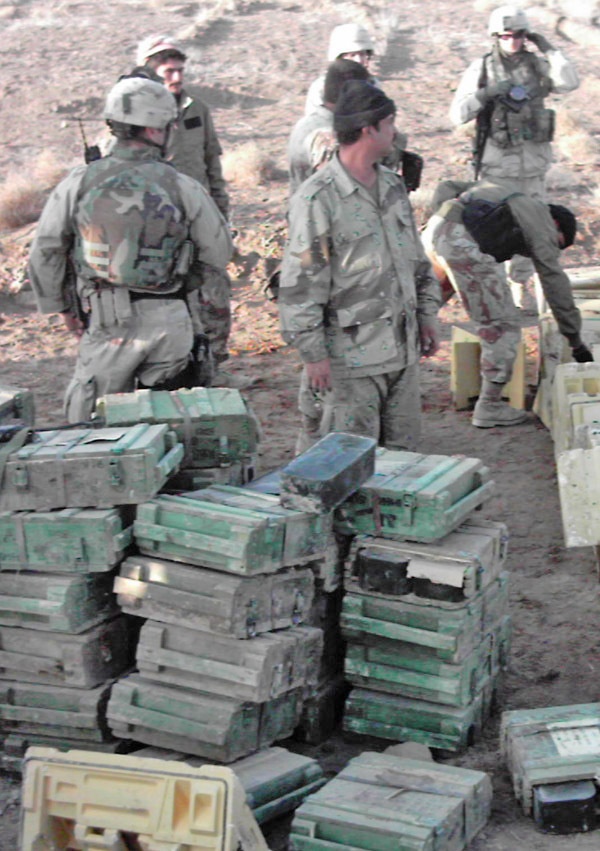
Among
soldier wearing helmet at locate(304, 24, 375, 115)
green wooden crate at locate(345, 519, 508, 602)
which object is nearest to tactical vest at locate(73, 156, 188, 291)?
green wooden crate at locate(345, 519, 508, 602)

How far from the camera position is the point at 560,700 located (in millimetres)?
5141

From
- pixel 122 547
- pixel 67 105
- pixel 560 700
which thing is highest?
pixel 122 547

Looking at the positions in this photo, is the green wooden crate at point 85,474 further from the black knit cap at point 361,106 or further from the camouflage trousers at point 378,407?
the black knit cap at point 361,106

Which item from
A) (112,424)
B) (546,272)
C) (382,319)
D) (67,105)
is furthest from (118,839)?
(67,105)

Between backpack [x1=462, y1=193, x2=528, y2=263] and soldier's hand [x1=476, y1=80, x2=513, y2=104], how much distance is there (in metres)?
2.78

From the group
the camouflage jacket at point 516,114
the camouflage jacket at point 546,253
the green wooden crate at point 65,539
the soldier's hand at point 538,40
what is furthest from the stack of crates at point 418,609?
the soldier's hand at point 538,40

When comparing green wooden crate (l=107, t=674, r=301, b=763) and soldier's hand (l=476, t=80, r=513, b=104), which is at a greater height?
soldier's hand (l=476, t=80, r=513, b=104)

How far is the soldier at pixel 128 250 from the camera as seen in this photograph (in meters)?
5.87

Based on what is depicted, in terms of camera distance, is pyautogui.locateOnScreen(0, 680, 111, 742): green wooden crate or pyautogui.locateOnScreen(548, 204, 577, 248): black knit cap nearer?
pyautogui.locateOnScreen(0, 680, 111, 742): green wooden crate

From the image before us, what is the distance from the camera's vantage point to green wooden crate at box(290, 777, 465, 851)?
13.0 ft

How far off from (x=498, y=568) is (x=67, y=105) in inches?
603

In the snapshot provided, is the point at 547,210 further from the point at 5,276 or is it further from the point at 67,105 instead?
the point at 67,105

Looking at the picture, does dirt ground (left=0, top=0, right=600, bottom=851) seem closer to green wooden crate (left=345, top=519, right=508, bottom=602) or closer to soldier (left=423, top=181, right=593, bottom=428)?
soldier (left=423, top=181, right=593, bottom=428)

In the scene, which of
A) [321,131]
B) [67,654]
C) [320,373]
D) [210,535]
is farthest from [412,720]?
[321,131]
